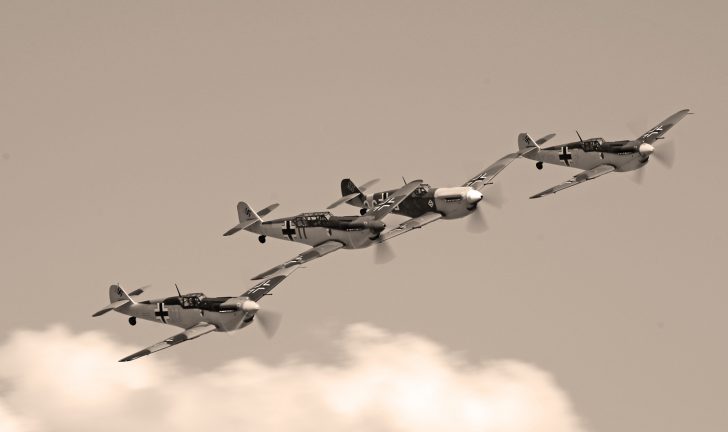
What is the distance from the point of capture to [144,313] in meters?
95.2

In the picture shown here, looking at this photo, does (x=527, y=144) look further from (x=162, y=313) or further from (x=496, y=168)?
(x=162, y=313)

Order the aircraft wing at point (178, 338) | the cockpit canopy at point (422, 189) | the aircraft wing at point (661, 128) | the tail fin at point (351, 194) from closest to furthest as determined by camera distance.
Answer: the aircraft wing at point (178, 338), the cockpit canopy at point (422, 189), the tail fin at point (351, 194), the aircraft wing at point (661, 128)

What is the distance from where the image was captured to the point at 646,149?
107 meters

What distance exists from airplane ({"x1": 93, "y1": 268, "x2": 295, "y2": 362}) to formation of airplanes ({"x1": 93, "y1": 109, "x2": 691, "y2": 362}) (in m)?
0.06

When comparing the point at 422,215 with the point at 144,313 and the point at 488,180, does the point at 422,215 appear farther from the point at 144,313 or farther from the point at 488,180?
the point at 144,313

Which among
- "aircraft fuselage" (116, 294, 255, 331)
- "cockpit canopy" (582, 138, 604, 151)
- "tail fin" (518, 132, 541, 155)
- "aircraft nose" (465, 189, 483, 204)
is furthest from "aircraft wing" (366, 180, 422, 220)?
"cockpit canopy" (582, 138, 604, 151)

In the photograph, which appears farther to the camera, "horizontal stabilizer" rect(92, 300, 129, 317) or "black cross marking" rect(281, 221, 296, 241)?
"black cross marking" rect(281, 221, 296, 241)

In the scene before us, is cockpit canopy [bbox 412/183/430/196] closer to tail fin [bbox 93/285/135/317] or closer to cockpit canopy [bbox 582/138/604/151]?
cockpit canopy [bbox 582/138/604/151]

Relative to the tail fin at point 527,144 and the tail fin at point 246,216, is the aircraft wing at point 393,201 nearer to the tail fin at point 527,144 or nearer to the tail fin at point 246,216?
the tail fin at point 246,216

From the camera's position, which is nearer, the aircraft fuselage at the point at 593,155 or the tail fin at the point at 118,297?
the tail fin at the point at 118,297

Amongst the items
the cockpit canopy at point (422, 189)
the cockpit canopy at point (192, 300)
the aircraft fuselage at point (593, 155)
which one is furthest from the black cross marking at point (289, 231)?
the aircraft fuselage at point (593, 155)

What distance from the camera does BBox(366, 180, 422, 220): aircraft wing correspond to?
99.2 metres

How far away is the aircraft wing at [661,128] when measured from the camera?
358ft

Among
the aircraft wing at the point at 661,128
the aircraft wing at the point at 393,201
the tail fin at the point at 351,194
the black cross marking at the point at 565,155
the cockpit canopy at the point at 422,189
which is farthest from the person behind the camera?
the black cross marking at the point at 565,155
